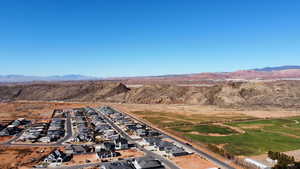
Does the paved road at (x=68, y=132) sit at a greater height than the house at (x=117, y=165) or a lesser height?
lesser

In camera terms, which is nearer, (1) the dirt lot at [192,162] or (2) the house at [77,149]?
(1) the dirt lot at [192,162]

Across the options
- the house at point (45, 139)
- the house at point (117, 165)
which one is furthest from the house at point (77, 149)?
the house at point (45, 139)

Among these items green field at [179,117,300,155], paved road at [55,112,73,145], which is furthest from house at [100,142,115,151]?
green field at [179,117,300,155]

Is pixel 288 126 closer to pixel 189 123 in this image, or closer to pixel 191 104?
pixel 189 123

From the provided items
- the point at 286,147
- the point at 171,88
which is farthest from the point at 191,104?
the point at 286,147

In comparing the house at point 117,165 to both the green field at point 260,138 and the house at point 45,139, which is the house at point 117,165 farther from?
the green field at point 260,138

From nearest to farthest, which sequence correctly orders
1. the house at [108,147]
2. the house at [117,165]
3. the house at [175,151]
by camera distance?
the house at [117,165] → the house at [175,151] → the house at [108,147]
